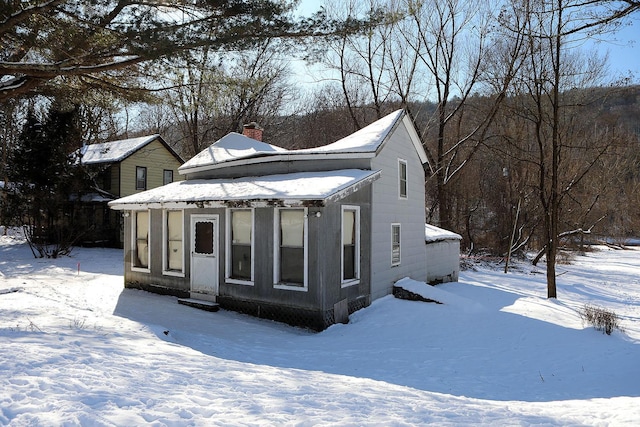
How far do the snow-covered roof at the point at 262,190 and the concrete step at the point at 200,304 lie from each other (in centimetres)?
245

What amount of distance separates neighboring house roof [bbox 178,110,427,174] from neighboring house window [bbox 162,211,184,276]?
259cm

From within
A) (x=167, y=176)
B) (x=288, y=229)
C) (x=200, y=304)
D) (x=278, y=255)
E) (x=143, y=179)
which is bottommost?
(x=200, y=304)

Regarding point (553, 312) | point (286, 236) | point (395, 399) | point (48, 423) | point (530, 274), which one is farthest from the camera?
point (530, 274)

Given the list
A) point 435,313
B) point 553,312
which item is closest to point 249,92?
point 435,313

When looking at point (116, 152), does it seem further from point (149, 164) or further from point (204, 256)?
point (204, 256)

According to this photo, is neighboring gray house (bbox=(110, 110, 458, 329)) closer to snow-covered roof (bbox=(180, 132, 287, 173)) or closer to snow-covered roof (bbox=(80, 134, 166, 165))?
snow-covered roof (bbox=(180, 132, 287, 173))

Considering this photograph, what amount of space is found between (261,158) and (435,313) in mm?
6396

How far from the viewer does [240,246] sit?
35.7 feet

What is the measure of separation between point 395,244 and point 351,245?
9.16ft

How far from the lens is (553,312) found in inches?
480

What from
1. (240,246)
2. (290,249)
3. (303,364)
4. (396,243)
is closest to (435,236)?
(396,243)

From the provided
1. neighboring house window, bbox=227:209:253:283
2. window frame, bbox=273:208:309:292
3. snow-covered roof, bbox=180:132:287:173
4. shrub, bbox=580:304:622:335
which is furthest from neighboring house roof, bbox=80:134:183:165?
shrub, bbox=580:304:622:335

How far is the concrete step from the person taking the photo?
1091 cm

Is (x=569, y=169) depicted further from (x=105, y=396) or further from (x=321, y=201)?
(x=105, y=396)
